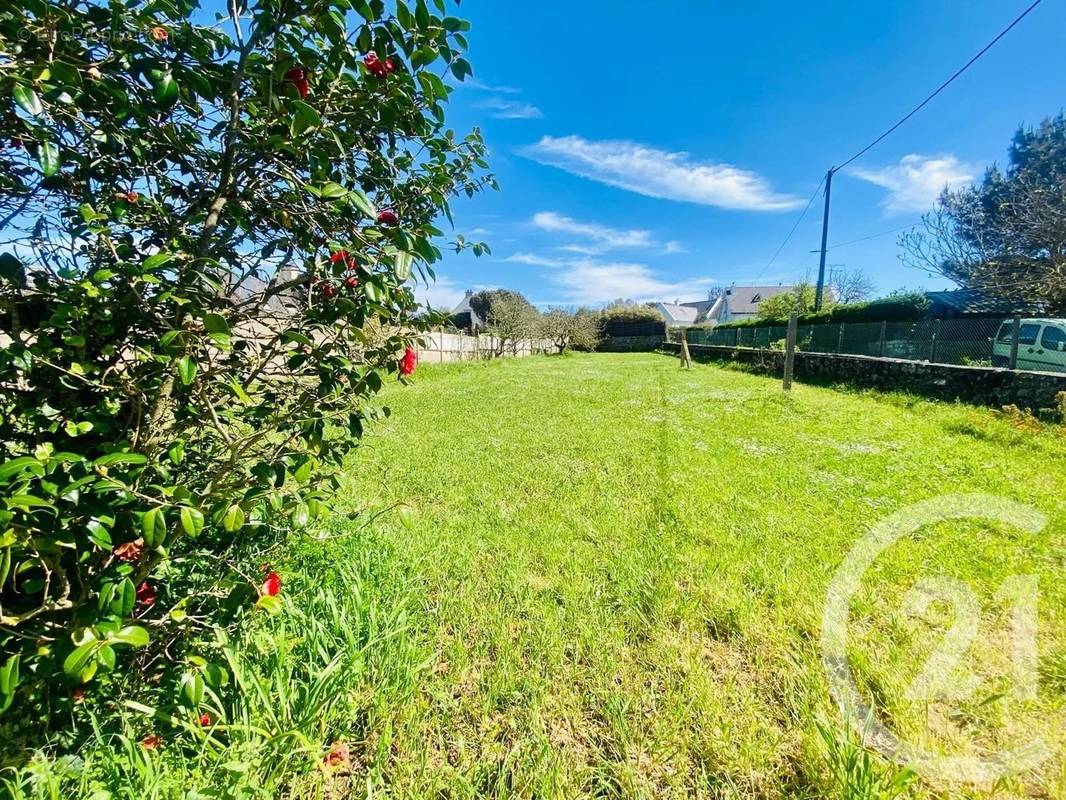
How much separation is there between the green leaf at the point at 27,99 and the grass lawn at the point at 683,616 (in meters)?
1.86

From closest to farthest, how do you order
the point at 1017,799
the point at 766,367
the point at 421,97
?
the point at 1017,799 < the point at 421,97 < the point at 766,367

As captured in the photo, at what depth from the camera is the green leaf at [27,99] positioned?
803 millimetres

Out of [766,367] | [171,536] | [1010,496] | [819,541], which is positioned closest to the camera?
[171,536]

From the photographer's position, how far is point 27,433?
1.22m

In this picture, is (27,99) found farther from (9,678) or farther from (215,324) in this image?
(9,678)

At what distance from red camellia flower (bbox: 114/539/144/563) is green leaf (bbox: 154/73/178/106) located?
1157mm

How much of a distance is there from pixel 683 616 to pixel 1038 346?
38.3 feet

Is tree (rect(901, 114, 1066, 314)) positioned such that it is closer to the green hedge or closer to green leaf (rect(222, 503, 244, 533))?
the green hedge

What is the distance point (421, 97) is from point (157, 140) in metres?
0.80

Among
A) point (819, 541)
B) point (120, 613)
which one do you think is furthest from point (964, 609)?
point (120, 613)

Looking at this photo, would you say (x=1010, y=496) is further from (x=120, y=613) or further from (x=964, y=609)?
(x=120, y=613)

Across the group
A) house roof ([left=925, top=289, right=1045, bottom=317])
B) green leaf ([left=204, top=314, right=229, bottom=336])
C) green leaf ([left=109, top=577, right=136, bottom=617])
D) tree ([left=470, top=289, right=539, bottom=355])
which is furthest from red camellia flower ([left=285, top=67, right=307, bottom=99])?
tree ([left=470, top=289, right=539, bottom=355])

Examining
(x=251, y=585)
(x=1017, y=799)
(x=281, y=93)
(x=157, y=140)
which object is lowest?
(x=1017, y=799)

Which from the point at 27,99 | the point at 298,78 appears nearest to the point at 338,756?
the point at 27,99
